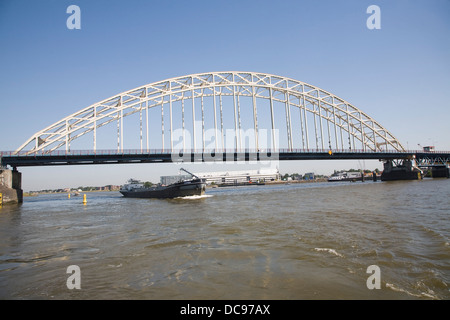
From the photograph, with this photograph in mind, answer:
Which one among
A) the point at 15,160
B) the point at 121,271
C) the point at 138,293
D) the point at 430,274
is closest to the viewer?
the point at 138,293

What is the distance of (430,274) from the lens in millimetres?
4223

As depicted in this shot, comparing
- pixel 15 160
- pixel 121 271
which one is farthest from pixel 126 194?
pixel 121 271

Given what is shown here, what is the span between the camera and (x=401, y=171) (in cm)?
6794

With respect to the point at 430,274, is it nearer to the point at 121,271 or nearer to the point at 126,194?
the point at 121,271

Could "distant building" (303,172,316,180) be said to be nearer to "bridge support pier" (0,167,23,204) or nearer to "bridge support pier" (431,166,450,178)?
"bridge support pier" (431,166,450,178)

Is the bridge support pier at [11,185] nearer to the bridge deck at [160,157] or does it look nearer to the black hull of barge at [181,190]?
the bridge deck at [160,157]

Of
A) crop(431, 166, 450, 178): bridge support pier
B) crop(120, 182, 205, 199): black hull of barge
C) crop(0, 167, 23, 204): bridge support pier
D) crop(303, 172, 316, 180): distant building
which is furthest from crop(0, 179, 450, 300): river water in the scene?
crop(303, 172, 316, 180): distant building

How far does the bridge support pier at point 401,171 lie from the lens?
64.6m

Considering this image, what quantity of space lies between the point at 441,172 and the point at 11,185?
101 metres

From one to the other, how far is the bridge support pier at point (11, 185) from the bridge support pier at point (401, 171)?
84.1 metres

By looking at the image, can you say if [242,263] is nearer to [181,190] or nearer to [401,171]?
[181,190]

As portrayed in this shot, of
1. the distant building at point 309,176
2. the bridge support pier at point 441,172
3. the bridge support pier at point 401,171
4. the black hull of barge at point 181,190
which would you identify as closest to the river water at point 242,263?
the black hull of barge at point 181,190

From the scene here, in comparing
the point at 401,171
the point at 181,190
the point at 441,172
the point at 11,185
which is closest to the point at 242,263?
the point at 181,190
